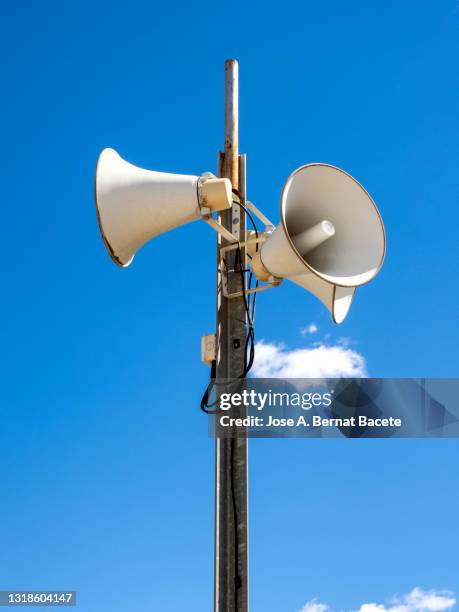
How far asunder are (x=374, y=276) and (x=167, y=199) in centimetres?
102

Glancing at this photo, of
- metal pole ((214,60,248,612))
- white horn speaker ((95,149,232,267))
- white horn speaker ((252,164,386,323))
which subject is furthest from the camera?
white horn speaker ((252,164,386,323))

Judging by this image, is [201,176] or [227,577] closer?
[227,577]

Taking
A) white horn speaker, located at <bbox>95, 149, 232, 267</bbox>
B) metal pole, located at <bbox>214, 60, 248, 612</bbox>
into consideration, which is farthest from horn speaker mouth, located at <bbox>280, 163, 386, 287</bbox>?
white horn speaker, located at <bbox>95, 149, 232, 267</bbox>

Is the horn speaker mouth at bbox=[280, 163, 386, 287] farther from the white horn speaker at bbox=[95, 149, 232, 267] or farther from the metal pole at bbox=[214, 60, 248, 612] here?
the white horn speaker at bbox=[95, 149, 232, 267]

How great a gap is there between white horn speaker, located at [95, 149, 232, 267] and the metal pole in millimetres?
315

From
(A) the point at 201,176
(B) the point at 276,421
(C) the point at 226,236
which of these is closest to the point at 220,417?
(B) the point at 276,421

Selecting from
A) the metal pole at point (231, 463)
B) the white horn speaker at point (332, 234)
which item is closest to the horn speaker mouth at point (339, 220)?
the white horn speaker at point (332, 234)

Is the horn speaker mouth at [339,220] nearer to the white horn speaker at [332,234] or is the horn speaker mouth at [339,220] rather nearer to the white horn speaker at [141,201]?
the white horn speaker at [332,234]

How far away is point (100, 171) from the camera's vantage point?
164 inches

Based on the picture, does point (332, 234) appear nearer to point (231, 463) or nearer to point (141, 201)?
point (141, 201)

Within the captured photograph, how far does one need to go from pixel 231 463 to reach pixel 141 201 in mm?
1267

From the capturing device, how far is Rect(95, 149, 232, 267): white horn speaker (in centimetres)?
390

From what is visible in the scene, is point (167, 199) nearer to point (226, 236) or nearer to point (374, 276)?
point (226, 236)

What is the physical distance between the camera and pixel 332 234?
416 cm
